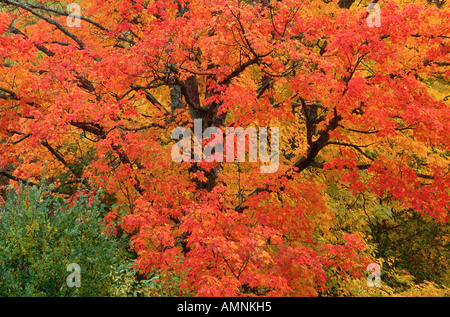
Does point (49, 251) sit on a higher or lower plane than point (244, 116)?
lower

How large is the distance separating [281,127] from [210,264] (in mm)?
6709

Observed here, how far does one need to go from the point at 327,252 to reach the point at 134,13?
29.7 feet

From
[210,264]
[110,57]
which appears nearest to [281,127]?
[110,57]

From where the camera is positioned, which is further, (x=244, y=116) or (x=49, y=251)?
(x=244, y=116)

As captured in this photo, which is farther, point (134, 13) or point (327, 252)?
point (134, 13)

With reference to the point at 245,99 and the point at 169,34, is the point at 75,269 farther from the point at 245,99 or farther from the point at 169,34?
the point at 169,34

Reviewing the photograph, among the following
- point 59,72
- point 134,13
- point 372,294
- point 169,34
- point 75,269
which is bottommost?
point 372,294

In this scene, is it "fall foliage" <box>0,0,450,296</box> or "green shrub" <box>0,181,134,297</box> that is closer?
"green shrub" <box>0,181,134,297</box>

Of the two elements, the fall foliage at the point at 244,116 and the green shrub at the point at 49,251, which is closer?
the green shrub at the point at 49,251

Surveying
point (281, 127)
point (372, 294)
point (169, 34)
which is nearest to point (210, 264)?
point (372, 294)

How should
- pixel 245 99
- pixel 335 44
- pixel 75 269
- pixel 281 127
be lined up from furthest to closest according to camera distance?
pixel 281 127 < pixel 245 99 < pixel 335 44 < pixel 75 269

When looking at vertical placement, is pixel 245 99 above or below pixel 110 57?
below

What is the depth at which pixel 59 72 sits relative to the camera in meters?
9.73
